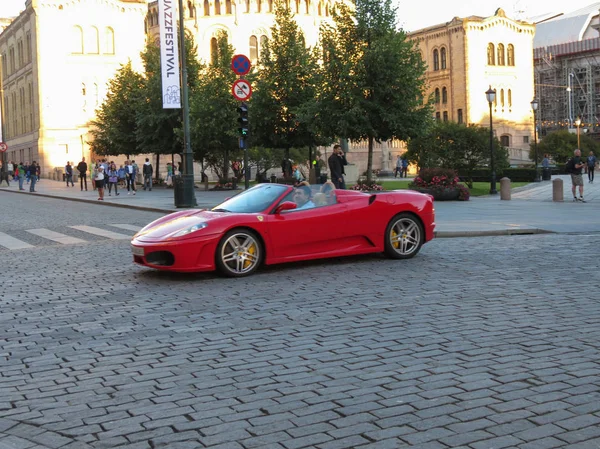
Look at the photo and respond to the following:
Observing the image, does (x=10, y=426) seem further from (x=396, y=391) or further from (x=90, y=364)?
(x=396, y=391)

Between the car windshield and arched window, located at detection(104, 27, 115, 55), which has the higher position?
arched window, located at detection(104, 27, 115, 55)

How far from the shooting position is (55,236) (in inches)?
687

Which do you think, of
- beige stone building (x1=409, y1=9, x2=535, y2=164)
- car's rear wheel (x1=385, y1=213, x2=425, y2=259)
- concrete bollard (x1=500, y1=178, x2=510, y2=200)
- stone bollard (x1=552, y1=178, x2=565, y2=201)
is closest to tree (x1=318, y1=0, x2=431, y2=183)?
concrete bollard (x1=500, y1=178, x2=510, y2=200)

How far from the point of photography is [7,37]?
286 feet

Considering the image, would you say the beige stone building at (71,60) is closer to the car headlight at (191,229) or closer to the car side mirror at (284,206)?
the car side mirror at (284,206)

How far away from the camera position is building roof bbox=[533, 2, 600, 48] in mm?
103250

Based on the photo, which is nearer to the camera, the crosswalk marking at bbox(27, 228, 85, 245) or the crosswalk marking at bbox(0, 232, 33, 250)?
the crosswalk marking at bbox(0, 232, 33, 250)

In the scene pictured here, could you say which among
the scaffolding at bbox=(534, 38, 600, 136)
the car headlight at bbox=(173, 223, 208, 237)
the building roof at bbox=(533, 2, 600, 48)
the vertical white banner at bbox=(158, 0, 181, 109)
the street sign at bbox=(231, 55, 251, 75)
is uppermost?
the building roof at bbox=(533, 2, 600, 48)

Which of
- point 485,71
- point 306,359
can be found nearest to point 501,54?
point 485,71

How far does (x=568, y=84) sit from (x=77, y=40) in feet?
181

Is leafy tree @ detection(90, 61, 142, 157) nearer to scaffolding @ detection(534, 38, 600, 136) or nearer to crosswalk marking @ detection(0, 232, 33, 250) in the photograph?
crosswalk marking @ detection(0, 232, 33, 250)

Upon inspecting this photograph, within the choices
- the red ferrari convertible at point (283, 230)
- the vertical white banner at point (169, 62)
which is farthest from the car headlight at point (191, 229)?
the vertical white banner at point (169, 62)

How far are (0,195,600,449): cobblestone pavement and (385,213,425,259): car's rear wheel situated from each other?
0.95 meters

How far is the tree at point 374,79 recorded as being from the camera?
3061 centimetres
